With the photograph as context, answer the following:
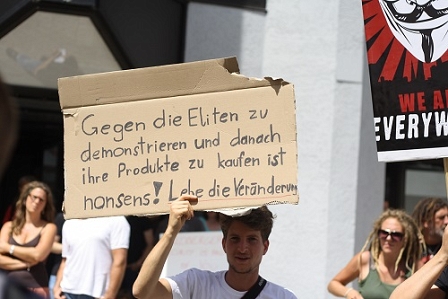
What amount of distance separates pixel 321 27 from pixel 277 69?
0.55 m

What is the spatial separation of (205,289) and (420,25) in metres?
1.30

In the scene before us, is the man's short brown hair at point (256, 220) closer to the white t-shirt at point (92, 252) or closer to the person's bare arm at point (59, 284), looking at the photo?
the white t-shirt at point (92, 252)

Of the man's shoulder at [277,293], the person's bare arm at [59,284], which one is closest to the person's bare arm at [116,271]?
the person's bare arm at [59,284]

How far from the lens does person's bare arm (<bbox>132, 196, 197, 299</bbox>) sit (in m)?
3.44

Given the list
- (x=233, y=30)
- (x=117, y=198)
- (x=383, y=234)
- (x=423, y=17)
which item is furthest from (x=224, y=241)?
(x=233, y=30)

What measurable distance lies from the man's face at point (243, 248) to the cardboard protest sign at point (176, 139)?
0.21 meters

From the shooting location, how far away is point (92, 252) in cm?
721

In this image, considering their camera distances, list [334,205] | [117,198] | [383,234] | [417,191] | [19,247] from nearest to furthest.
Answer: [117,198] → [383,234] → [19,247] → [334,205] → [417,191]

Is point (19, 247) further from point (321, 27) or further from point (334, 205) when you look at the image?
point (321, 27)

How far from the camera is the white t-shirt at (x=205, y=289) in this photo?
367cm

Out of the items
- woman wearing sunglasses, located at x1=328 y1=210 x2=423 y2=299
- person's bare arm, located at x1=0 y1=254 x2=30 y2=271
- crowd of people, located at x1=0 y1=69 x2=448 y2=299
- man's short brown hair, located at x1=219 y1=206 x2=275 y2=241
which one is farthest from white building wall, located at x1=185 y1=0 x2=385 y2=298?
man's short brown hair, located at x1=219 y1=206 x2=275 y2=241

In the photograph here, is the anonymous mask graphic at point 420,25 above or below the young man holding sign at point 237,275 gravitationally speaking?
above

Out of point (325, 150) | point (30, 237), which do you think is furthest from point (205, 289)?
point (325, 150)

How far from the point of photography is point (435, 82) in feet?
11.9
